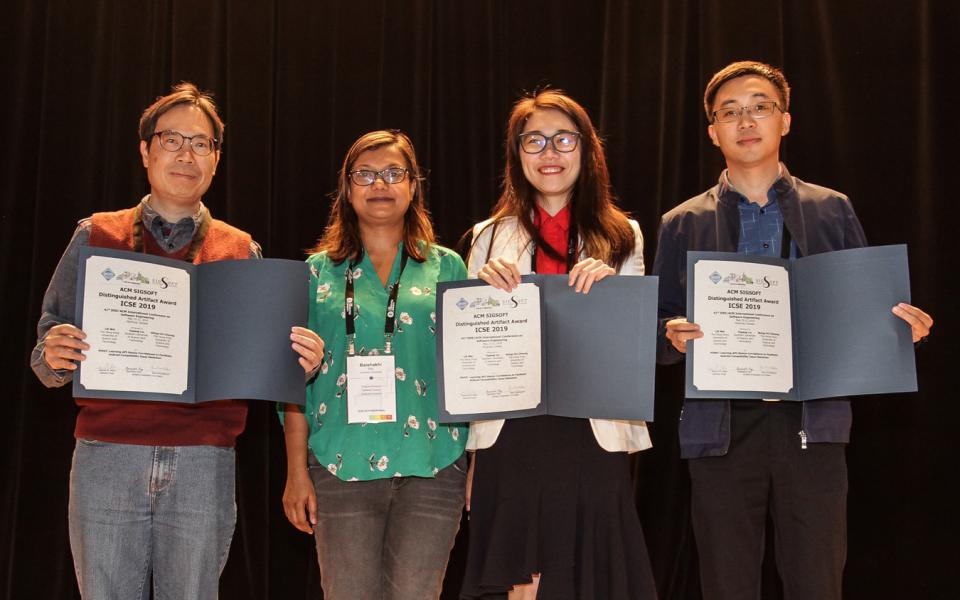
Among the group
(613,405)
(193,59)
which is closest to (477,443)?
(613,405)

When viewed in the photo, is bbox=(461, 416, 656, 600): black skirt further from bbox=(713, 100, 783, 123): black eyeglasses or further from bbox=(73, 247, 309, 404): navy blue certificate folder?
bbox=(713, 100, 783, 123): black eyeglasses

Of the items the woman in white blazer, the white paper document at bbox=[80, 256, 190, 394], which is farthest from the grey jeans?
the white paper document at bbox=[80, 256, 190, 394]

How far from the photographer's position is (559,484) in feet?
8.84

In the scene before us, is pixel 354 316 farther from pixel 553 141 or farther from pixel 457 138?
pixel 457 138

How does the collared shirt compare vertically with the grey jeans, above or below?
above

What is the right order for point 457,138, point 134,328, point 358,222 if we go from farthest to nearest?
1. point 457,138
2. point 358,222
3. point 134,328

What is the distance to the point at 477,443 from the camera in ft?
9.18

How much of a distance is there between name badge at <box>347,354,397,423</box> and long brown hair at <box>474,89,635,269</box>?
1.98ft

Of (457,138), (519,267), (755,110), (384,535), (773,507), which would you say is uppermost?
(457,138)

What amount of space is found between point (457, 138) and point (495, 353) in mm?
2162

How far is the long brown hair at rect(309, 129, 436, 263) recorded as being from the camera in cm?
314

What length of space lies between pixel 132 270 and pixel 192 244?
328mm

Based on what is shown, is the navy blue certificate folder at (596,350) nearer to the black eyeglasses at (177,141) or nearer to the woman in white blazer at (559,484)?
the woman in white blazer at (559,484)

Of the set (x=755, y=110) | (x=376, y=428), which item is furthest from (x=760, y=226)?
(x=376, y=428)
